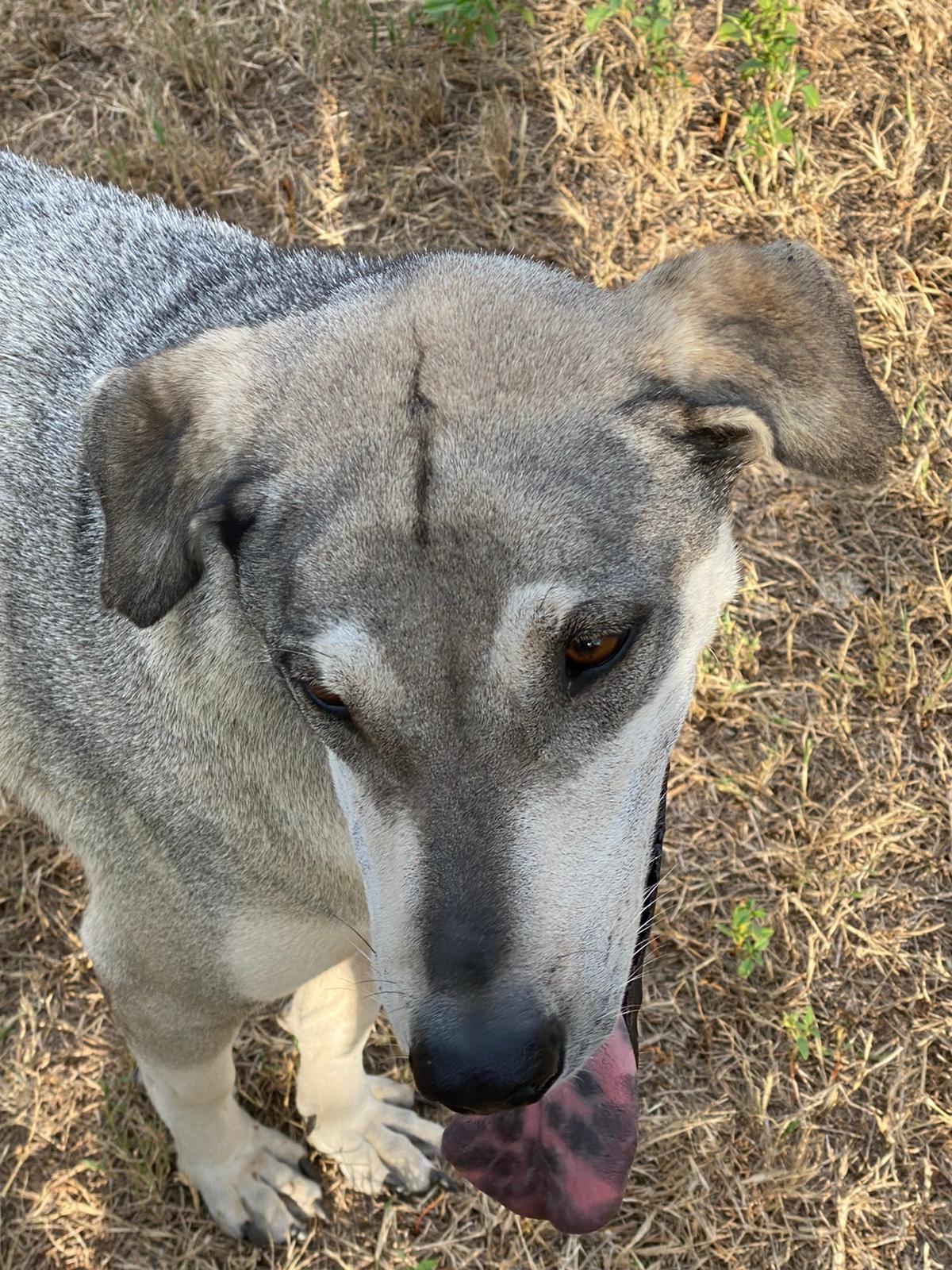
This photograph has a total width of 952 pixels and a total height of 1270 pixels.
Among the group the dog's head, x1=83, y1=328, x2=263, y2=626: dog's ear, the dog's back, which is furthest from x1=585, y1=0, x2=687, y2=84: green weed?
x1=83, y1=328, x2=263, y2=626: dog's ear

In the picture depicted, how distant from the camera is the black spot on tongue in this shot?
2.88 metres

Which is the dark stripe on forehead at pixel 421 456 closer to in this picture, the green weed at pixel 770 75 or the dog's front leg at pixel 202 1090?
the dog's front leg at pixel 202 1090

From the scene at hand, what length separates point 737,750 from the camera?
4410 mm

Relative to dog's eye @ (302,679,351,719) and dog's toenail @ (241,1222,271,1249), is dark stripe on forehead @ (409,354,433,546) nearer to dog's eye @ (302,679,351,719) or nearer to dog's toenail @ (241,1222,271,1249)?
dog's eye @ (302,679,351,719)

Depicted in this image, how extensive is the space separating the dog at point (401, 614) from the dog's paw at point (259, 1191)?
0.50 m

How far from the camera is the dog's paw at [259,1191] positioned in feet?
12.1

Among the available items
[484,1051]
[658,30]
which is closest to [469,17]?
[658,30]

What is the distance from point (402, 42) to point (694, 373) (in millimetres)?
3932

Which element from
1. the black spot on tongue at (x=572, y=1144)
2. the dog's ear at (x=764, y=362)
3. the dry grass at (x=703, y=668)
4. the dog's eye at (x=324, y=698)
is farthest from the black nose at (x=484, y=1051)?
the dry grass at (x=703, y=668)

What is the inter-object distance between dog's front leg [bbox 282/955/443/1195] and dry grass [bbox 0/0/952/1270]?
4.8 inches

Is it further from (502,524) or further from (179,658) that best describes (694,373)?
(179,658)

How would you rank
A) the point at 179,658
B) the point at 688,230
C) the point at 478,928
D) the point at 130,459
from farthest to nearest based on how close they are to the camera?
the point at 688,230 < the point at 179,658 < the point at 130,459 < the point at 478,928

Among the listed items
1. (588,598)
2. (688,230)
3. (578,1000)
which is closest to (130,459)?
(588,598)

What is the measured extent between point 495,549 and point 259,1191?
8.07 feet
